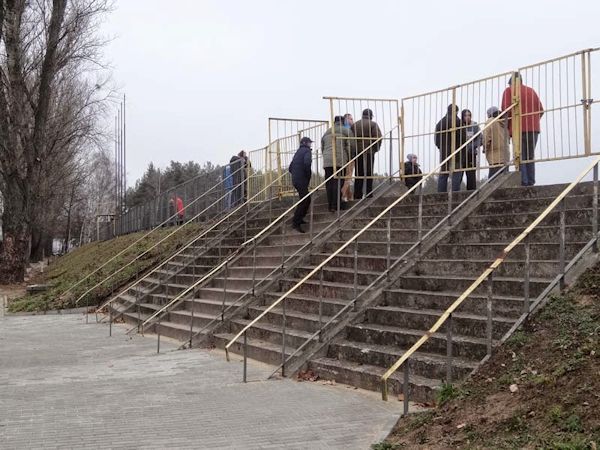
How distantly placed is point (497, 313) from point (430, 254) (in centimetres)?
210

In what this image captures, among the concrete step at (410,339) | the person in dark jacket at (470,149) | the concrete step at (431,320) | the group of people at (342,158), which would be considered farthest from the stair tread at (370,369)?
the group of people at (342,158)

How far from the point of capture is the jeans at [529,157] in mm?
9688

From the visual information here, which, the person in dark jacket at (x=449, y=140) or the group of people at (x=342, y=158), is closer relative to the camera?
the person in dark jacket at (x=449, y=140)

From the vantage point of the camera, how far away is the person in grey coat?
12656 mm

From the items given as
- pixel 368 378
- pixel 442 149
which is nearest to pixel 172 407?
pixel 368 378

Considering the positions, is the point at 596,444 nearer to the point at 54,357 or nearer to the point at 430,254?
the point at 430,254

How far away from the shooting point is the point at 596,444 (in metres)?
3.76

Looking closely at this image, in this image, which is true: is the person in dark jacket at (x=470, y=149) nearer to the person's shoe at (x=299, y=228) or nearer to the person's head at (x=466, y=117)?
the person's head at (x=466, y=117)

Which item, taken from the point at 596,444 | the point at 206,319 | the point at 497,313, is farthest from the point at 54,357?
the point at 596,444

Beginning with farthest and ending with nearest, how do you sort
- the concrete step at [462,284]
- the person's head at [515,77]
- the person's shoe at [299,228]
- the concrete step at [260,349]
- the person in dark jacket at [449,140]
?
the person's shoe at [299,228]
the person in dark jacket at [449,140]
the person's head at [515,77]
the concrete step at [260,349]
the concrete step at [462,284]

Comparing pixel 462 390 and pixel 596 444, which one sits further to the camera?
pixel 462 390

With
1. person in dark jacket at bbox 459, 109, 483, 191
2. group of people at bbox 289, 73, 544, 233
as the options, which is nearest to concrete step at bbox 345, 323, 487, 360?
group of people at bbox 289, 73, 544, 233

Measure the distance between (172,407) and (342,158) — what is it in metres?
7.59

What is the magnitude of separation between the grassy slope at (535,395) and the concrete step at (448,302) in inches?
20.6
